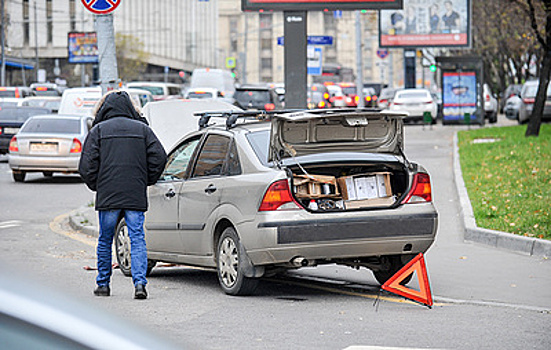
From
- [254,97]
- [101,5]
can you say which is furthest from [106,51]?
[254,97]

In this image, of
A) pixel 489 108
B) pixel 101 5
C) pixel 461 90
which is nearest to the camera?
pixel 101 5

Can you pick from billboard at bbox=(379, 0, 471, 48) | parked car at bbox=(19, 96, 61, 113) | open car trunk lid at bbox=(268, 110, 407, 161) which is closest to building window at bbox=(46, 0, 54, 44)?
billboard at bbox=(379, 0, 471, 48)

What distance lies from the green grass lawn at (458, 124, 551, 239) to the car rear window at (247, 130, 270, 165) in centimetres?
424

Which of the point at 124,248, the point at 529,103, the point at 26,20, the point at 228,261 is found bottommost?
the point at 124,248

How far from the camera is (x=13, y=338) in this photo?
231 cm

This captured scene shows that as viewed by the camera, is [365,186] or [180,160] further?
[180,160]

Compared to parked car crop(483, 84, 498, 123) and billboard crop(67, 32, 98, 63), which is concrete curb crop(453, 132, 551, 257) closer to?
parked car crop(483, 84, 498, 123)

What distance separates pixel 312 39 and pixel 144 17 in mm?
64970

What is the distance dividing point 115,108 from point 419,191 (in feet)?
8.80

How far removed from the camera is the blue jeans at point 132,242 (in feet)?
28.2

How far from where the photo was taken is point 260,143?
29.6 feet

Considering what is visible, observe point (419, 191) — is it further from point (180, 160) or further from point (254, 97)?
point (254, 97)

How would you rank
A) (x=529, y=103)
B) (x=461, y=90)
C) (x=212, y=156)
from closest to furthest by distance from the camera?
(x=212, y=156), (x=529, y=103), (x=461, y=90)

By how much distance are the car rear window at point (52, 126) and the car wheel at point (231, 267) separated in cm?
1398
